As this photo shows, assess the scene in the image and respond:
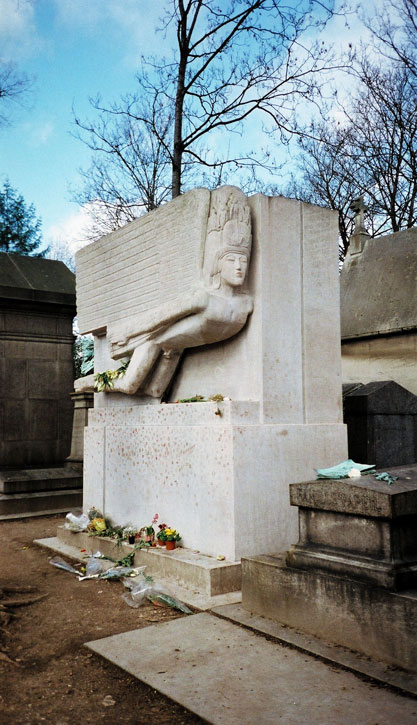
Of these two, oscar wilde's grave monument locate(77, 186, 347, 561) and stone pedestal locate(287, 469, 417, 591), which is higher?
oscar wilde's grave monument locate(77, 186, 347, 561)

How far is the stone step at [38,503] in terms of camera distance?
9062 millimetres

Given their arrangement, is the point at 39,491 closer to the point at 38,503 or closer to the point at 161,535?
the point at 38,503

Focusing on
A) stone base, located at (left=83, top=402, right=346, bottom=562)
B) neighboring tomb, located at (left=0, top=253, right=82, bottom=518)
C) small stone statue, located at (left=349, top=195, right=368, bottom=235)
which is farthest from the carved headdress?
small stone statue, located at (left=349, top=195, right=368, bottom=235)

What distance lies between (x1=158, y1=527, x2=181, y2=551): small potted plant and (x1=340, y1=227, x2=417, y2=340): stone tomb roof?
667cm

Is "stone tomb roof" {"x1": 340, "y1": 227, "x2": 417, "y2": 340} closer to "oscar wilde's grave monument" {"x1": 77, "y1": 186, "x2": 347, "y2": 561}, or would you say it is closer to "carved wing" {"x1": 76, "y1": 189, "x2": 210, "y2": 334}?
"oscar wilde's grave monument" {"x1": 77, "y1": 186, "x2": 347, "y2": 561}

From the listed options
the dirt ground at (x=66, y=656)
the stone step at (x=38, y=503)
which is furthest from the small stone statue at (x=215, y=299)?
the stone step at (x=38, y=503)

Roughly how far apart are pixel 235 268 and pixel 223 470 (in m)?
1.74

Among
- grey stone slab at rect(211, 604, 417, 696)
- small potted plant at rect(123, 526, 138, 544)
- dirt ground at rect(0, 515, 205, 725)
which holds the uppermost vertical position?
small potted plant at rect(123, 526, 138, 544)

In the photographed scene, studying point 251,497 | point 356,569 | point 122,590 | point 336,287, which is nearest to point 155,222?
point 336,287

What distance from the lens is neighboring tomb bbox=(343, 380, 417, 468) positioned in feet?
24.3

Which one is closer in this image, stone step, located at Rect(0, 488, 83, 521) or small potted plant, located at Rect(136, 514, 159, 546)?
small potted plant, located at Rect(136, 514, 159, 546)

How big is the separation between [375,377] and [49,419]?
19.3ft

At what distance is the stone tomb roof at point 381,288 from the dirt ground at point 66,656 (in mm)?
7387

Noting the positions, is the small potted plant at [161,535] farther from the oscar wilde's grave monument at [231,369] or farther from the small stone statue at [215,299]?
the small stone statue at [215,299]
